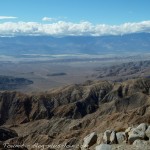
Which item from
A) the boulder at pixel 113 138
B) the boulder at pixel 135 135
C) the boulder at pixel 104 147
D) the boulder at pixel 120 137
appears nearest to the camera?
the boulder at pixel 104 147

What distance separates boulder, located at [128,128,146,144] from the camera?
3075 centimetres

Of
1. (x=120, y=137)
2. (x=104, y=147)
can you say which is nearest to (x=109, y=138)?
(x=120, y=137)

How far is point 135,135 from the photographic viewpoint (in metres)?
31.0

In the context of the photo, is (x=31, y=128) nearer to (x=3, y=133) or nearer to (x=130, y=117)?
(x=3, y=133)

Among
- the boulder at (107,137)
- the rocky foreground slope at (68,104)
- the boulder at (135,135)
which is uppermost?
the boulder at (135,135)

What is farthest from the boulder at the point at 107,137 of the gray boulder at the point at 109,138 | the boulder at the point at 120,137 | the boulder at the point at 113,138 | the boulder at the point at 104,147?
the boulder at the point at 104,147

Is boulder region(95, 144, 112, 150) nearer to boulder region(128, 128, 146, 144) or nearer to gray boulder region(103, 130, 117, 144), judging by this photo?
gray boulder region(103, 130, 117, 144)

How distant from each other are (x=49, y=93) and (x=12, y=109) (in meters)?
15.8

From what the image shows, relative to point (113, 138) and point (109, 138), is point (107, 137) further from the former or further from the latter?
point (113, 138)

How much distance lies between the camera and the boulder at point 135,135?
30752 mm

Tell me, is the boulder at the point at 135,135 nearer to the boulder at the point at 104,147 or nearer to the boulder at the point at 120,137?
the boulder at the point at 120,137

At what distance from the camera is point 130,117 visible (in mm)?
85625

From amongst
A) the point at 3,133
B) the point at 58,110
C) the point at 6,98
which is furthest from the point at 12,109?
the point at 3,133

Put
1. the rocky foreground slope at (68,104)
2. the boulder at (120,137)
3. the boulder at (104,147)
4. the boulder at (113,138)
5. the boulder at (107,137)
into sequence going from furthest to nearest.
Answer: the rocky foreground slope at (68,104)
the boulder at (107,137)
the boulder at (113,138)
the boulder at (120,137)
the boulder at (104,147)
